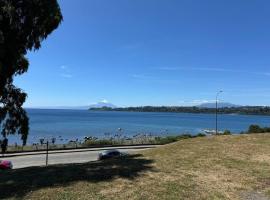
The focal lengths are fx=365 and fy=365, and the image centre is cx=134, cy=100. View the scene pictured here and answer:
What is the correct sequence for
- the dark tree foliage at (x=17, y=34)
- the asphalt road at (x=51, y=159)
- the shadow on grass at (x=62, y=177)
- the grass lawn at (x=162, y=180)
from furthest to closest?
the asphalt road at (x=51, y=159) → the dark tree foliage at (x=17, y=34) → the shadow on grass at (x=62, y=177) → the grass lawn at (x=162, y=180)

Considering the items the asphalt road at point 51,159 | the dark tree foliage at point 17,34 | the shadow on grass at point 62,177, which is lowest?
the asphalt road at point 51,159

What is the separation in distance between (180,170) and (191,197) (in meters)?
3.68

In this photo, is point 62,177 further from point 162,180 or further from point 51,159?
point 51,159

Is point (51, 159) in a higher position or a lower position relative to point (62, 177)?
lower

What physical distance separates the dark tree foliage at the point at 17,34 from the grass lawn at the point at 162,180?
7198mm

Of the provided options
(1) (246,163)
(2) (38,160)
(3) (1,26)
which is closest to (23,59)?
(3) (1,26)

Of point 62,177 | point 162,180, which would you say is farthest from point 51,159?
point 162,180

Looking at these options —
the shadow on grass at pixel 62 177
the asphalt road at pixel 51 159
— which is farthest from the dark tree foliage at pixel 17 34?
the asphalt road at pixel 51 159

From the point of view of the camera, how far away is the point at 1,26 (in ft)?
64.6

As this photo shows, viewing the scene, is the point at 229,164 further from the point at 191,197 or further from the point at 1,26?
the point at 1,26

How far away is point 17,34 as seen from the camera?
19891 mm

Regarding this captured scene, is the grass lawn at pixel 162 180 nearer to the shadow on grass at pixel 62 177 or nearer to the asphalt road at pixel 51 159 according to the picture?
the shadow on grass at pixel 62 177

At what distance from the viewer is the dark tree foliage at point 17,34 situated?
1944 centimetres

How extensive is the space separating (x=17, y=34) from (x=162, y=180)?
12053 mm
